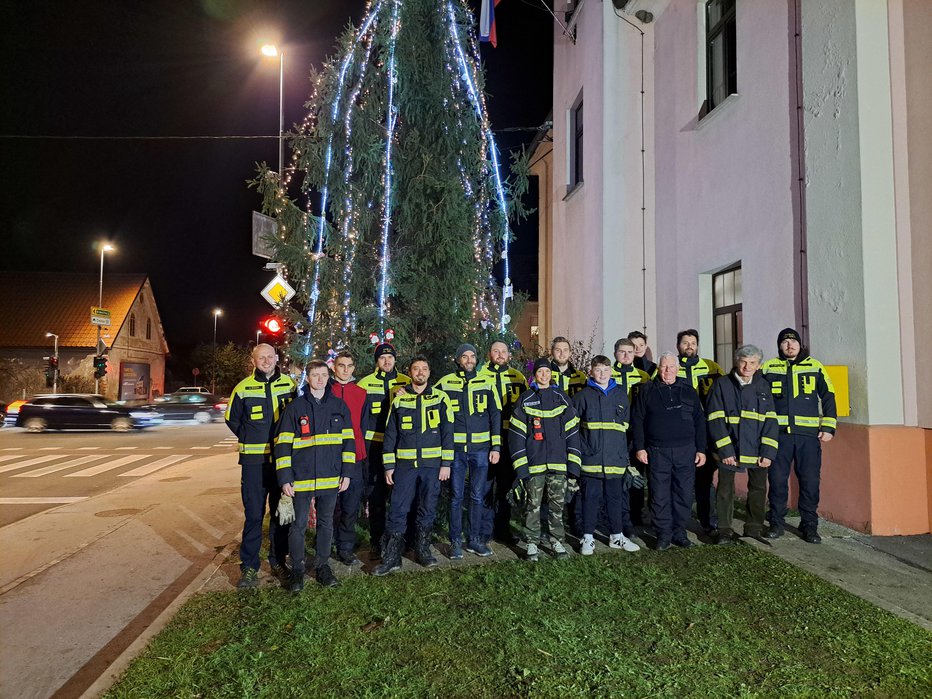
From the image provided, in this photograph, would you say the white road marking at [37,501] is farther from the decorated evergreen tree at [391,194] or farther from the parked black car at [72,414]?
the parked black car at [72,414]

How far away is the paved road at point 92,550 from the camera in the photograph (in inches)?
161

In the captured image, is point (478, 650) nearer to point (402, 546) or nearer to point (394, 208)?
point (402, 546)

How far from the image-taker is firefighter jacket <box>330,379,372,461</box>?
5656mm

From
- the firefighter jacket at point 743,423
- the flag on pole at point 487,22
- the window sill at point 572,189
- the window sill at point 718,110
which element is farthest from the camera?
the window sill at point 572,189

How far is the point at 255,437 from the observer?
16.7 feet

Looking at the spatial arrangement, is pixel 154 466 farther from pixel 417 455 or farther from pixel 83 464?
pixel 417 455

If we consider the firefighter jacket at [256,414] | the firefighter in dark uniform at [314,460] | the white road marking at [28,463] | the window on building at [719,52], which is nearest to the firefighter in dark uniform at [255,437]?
the firefighter jacket at [256,414]

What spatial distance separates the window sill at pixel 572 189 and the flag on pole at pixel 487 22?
10.8ft

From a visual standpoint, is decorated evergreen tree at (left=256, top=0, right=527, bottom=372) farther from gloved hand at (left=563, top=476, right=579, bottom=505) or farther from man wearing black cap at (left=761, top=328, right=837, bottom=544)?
man wearing black cap at (left=761, top=328, right=837, bottom=544)

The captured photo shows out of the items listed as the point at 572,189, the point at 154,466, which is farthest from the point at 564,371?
the point at 154,466

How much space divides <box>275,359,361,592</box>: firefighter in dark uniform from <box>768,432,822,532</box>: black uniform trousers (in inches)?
159

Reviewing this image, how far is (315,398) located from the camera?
505 cm

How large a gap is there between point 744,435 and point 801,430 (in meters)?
0.60

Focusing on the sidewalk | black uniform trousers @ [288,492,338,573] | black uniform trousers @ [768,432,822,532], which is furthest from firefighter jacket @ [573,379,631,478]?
the sidewalk
